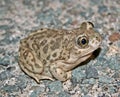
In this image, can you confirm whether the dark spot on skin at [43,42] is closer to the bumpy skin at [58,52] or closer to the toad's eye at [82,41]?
the bumpy skin at [58,52]

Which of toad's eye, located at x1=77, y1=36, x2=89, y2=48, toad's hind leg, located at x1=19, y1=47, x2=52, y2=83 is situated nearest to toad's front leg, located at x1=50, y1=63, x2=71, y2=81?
toad's hind leg, located at x1=19, y1=47, x2=52, y2=83

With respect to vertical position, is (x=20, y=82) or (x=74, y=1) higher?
(x=74, y=1)

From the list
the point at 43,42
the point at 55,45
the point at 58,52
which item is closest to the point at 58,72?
the point at 58,52

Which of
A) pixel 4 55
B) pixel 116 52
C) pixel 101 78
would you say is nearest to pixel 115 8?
pixel 116 52

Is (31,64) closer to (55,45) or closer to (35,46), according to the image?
(35,46)

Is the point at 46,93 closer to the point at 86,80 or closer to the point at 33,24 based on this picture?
the point at 86,80

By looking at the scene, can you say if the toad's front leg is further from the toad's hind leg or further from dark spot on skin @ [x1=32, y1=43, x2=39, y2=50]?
dark spot on skin @ [x1=32, y1=43, x2=39, y2=50]

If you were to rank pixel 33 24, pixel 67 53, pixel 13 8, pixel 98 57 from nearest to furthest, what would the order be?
pixel 67 53 → pixel 98 57 → pixel 33 24 → pixel 13 8
